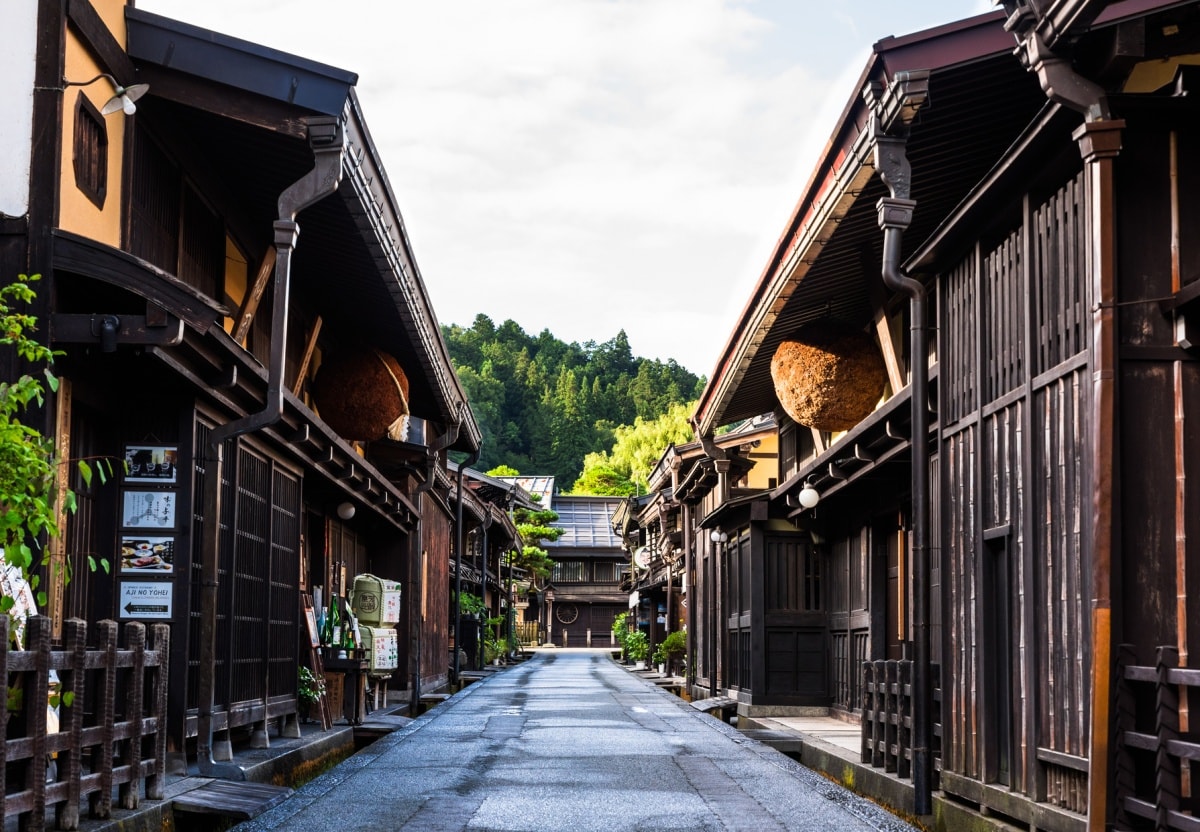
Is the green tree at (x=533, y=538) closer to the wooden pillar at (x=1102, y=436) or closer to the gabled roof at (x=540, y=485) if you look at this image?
the gabled roof at (x=540, y=485)

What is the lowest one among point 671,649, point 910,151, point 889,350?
point 671,649

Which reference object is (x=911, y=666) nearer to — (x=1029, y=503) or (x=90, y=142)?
(x=1029, y=503)

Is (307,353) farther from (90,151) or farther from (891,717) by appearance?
(891,717)

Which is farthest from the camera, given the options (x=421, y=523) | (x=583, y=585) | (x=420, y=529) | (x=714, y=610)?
(x=583, y=585)

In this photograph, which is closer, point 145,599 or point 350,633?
point 145,599

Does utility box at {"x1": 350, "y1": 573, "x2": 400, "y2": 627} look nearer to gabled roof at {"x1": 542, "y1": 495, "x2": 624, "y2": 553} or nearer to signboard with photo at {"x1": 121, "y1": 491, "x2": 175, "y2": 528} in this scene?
signboard with photo at {"x1": 121, "y1": 491, "x2": 175, "y2": 528}

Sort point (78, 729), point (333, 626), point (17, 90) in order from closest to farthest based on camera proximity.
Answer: point (78, 729), point (17, 90), point (333, 626)

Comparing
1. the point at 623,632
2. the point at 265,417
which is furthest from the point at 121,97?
the point at 623,632

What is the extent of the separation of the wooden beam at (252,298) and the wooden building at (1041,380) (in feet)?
17.7

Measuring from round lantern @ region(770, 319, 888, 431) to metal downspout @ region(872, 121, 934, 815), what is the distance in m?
5.17

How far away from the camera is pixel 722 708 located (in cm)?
2433

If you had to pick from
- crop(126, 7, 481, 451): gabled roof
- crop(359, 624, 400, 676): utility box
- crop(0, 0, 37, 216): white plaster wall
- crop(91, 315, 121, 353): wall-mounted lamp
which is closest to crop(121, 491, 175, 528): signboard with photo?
crop(91, 315, 121, 353): wall-mounted lamp

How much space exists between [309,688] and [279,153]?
7485 millimetres

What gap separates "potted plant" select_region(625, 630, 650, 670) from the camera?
52384mm
